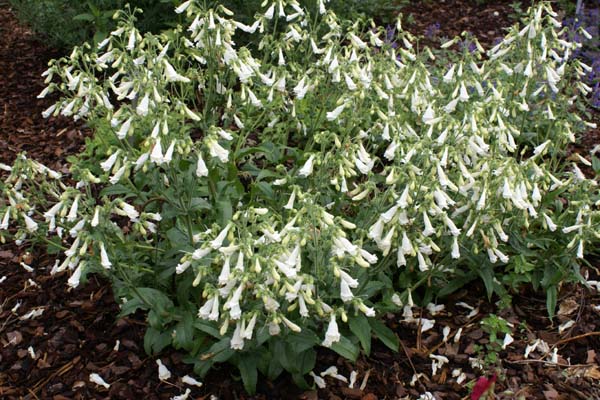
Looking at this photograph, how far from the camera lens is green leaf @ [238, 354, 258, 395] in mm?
3812

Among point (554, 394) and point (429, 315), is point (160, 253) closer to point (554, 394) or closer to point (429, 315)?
point (429, 315)

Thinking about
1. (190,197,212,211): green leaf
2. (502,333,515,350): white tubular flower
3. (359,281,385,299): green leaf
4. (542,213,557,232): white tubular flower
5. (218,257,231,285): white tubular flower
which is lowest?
(502,333,515,350): white tubular flower

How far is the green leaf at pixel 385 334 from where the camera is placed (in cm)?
414

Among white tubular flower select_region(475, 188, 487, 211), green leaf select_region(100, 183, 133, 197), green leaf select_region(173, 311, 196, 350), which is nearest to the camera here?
white tubular flower select_region(475, 188, 487, 211)

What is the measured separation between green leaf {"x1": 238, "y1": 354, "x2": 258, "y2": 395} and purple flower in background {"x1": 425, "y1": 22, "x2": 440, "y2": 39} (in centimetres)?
678

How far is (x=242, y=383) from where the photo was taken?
4.12m

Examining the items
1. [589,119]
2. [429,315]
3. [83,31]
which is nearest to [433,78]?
[589,119]

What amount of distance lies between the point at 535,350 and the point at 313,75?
2558mm

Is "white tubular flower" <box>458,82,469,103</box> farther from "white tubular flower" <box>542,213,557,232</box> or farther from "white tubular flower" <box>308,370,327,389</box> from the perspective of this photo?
"white tubular flower" <box>308,370,327,389</box>

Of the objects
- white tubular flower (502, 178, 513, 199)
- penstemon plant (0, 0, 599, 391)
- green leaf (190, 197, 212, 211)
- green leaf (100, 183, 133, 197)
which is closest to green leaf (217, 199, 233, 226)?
penstemon plant (0, 0, 599, 391)

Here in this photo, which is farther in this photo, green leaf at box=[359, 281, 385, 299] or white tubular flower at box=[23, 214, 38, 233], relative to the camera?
green leaf at box=[359, 281, 385, 299]

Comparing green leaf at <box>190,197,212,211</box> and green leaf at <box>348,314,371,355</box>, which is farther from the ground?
green leaf at <box>190,197,212,211</box>

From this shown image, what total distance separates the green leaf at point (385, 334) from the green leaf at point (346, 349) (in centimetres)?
37

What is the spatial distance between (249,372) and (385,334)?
0.94 meters
